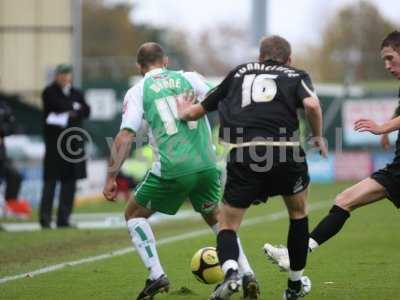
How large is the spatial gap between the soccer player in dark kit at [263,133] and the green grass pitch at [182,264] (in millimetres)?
871

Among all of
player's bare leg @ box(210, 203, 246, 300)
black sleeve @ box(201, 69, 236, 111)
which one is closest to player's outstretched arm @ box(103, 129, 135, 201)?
black sleeve @ box(201, 69, 236, 111)

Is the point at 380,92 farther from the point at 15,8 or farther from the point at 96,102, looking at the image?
the point at 15,8

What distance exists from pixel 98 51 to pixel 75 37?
4815 cm

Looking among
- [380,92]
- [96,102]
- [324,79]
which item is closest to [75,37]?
[96,102]

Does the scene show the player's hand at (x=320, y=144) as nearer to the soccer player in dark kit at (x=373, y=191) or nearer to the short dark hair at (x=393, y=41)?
the soccer player in dark kit at (x=373, y=191)

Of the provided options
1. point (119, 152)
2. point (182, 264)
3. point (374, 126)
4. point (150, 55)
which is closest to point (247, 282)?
point (119, 152)

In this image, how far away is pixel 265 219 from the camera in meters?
16.5

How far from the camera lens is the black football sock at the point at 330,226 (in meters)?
8.31

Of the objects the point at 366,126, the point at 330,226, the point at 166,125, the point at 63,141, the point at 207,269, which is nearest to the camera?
the point at 366,126

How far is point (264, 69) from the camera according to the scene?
280 inches

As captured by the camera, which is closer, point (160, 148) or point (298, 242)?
point (298, 242)

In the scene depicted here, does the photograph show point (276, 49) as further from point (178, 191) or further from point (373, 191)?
point (373, 191)

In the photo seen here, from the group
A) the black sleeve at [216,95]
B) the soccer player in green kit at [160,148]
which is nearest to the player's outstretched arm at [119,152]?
the soccer player in green kit at [160,148]

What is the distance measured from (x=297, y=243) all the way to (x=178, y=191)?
1.07m
